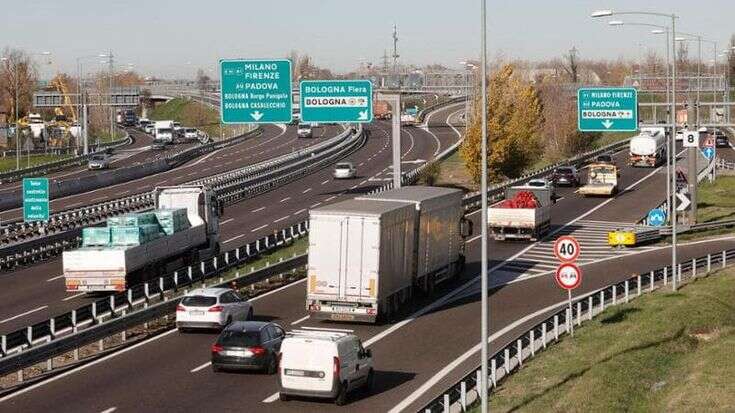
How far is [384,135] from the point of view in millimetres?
150375

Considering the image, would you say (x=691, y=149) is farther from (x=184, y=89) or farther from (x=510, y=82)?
(x=184, y=89)

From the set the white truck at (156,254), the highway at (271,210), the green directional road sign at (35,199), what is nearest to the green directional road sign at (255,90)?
the white truck at (156,254)

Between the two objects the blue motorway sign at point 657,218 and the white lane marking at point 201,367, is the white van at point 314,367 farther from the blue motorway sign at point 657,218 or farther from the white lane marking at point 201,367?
the blue motorway sign at point 657,218

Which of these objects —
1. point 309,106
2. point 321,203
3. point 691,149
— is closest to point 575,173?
point 321,203

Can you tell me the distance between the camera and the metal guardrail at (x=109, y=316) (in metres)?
29.6

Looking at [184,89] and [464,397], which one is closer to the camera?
Result: [464,397]

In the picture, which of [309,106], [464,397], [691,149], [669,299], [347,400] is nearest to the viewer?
[464,397]

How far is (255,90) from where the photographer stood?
4894 centimetres

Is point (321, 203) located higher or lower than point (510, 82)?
lower

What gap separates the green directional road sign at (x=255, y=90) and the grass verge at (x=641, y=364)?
53.3ft

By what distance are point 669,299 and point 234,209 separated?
43.4 meters

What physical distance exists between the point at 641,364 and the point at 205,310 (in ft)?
40.2

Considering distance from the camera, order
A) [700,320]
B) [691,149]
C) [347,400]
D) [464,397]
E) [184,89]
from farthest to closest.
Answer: [184,89] < [691,149] < [700,320] < [347,400] < [464,397]

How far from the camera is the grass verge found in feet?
85.5
